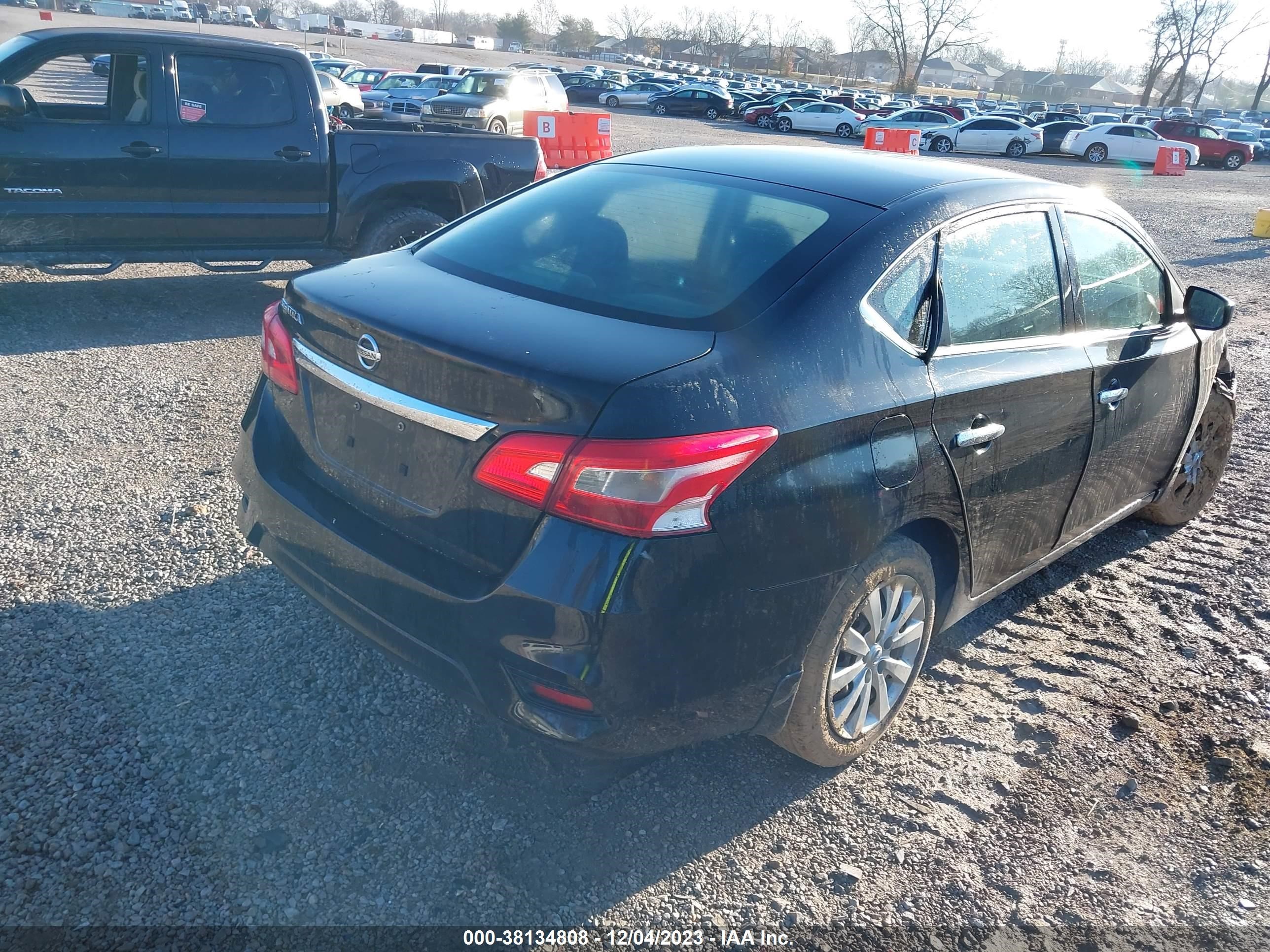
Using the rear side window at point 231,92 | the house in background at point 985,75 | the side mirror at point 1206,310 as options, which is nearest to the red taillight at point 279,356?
the side mirror at point 1206,310

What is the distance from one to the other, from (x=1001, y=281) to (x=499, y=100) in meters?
22.5

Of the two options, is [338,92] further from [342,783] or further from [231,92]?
[342,783]

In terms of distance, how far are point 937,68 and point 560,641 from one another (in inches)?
5495

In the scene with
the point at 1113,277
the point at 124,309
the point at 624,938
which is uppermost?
the point at 1113,277

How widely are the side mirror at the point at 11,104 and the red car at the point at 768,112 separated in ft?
123

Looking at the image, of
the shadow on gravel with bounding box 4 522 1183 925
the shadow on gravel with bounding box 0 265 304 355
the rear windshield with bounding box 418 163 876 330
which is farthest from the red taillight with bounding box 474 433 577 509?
the shadow on gravel with bounding box 0 265 304 355

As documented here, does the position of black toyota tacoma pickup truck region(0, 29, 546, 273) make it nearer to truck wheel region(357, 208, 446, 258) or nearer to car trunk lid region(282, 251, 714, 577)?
truck wheel region(357, 208, 446, 258)

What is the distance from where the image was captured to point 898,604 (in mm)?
2939

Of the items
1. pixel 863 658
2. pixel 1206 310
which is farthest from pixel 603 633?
pixel 1206 310

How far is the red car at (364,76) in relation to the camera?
3117 cm

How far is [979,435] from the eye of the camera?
9.61 ft

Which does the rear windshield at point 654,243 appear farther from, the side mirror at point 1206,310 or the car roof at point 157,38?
the car roof at point 157,38

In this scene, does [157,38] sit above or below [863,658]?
above

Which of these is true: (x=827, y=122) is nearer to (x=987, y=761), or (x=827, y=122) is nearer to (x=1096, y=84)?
(x=987, y=761)
